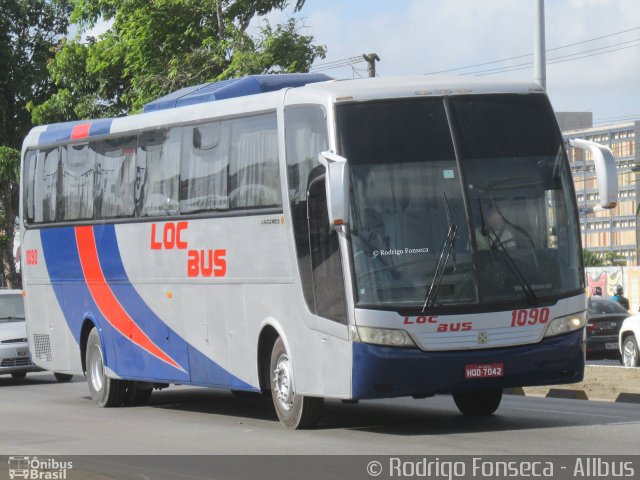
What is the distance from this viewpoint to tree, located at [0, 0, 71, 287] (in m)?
43.0

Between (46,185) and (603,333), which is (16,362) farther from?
(603,333)

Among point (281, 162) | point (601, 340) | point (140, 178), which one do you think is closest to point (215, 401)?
point (140, 178)

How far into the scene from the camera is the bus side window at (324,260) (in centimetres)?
1324

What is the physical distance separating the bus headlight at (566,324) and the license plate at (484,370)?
1.95 feet

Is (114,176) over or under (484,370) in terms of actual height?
over

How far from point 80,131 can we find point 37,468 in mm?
8987

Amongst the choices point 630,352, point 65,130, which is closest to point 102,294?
point 65,130

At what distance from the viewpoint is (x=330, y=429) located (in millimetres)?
14352

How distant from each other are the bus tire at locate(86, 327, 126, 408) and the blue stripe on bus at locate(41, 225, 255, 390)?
340mm

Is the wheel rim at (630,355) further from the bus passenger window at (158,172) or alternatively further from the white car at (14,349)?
the bus passenger window at (158,172)

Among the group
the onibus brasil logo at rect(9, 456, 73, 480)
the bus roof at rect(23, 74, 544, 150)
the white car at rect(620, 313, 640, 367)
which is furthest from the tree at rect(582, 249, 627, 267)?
the onibus brasil logo at rect(9, 456, 73, 480)

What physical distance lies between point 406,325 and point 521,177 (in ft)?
6.37

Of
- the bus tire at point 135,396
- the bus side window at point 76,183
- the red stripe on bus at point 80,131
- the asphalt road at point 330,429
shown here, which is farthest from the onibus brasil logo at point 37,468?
the red stripe on bus at point 80,131

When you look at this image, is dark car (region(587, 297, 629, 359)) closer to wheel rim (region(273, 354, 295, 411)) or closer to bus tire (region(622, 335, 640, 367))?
bus tire (region(622, 335, 640, 367))
